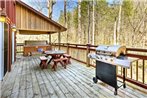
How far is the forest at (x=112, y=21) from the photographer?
17.0m

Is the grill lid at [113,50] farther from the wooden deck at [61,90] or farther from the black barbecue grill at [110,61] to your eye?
the wooden deck at [61,90]

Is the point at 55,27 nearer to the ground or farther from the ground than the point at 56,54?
farther from the ground

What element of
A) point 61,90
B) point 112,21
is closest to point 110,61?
point 61,90

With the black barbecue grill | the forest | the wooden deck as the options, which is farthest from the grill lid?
the forest

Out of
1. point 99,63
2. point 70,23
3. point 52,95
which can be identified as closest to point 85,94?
point 52,95

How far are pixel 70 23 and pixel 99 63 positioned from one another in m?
22.0

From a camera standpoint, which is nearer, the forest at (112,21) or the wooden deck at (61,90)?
the wooden deck at (61,90)

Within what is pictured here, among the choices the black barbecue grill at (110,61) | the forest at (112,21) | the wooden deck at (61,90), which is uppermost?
the forest at (112,21)

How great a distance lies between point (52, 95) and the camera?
11.3 ft

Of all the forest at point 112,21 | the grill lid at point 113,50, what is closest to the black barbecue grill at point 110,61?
the grill lid at point 113,50

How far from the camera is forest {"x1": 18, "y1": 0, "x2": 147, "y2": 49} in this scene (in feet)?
55.9

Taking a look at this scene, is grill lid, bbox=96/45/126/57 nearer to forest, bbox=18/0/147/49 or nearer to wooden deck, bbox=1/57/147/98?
wooden deck, bbox=1/57/147/98

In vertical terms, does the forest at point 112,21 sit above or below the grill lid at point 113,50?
above

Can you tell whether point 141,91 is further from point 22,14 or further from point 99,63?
point 22,14
